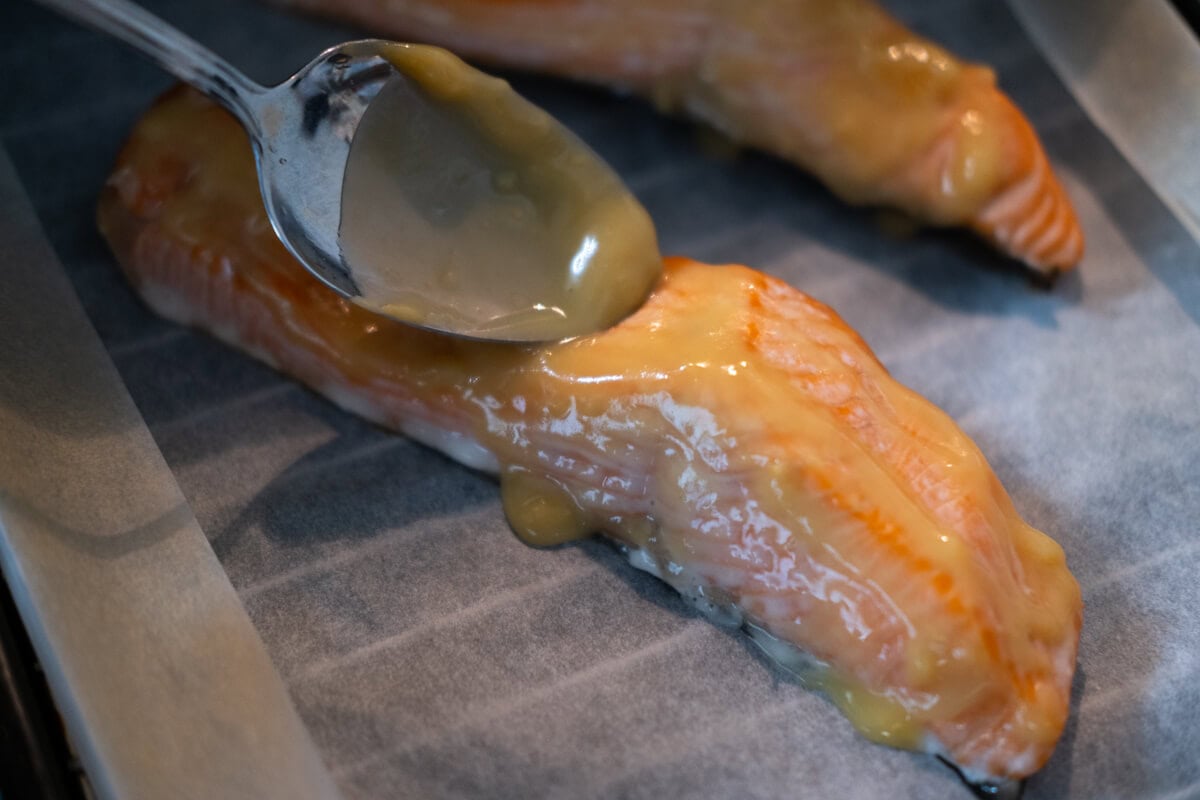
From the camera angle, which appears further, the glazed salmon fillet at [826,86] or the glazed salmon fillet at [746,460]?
the glazed salmon fillet at [826,86]

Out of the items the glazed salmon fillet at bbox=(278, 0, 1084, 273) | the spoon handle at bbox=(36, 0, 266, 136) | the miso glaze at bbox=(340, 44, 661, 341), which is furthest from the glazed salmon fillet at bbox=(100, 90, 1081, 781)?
the glazed salmon fillet at bbox=(278, 0, 1084, 273)

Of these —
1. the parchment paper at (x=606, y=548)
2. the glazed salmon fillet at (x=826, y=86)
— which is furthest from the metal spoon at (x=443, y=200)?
the glazed salmon fillet at (x=826, y=86)

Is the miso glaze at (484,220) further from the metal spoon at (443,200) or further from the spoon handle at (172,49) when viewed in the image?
the spoon handle at (172,49)

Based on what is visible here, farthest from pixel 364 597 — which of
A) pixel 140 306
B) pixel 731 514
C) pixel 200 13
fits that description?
pixel 200 13

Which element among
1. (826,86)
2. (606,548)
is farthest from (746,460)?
(826,86)

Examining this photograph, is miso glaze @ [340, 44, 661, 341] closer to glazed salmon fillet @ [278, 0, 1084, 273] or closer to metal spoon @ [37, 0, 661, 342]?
metal spoon @ [37, 0, 661, 342]
